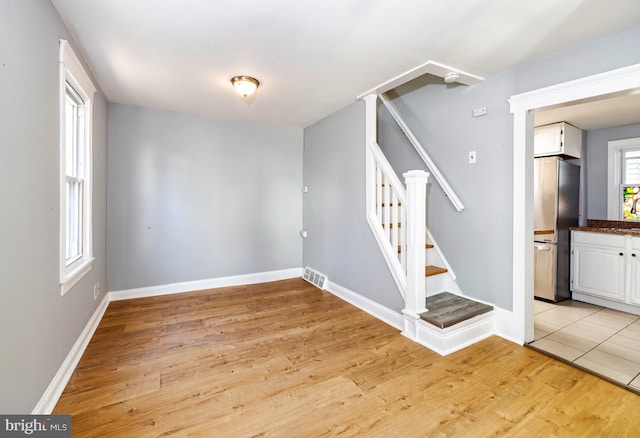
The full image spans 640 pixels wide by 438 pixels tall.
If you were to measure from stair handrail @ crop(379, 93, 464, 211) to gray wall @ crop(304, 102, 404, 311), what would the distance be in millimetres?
A: 531

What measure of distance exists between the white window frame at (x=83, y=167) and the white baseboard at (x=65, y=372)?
48 centimetres

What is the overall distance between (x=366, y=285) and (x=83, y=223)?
9.26ft

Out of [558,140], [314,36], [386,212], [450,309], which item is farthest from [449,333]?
[558,140]

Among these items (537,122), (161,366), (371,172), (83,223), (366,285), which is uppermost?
(537,122)

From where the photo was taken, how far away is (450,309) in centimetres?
262

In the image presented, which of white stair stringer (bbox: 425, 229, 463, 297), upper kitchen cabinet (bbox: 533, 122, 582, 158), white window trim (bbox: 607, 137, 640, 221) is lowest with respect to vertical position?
white stair stringer (bbox: 425, 229, 463, 297)

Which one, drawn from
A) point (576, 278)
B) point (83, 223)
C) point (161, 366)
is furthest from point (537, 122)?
point (83, 223)

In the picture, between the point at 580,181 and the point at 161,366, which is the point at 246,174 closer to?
the point at 161,366

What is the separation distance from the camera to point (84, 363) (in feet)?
7.09

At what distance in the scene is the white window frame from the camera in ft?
6.19

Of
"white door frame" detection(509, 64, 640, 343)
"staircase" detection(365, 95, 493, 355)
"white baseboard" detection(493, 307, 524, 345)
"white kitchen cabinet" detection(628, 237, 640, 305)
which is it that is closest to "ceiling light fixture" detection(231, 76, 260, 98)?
"staircase" detection(365, 95, 493, 355)

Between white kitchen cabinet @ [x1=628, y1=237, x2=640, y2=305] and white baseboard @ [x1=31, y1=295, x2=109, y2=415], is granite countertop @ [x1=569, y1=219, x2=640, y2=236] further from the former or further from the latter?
white baseboard @ [x1=31, y1=295, x2=109, y2=415]

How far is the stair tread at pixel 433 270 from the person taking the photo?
115 inches

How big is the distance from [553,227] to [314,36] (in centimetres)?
364
